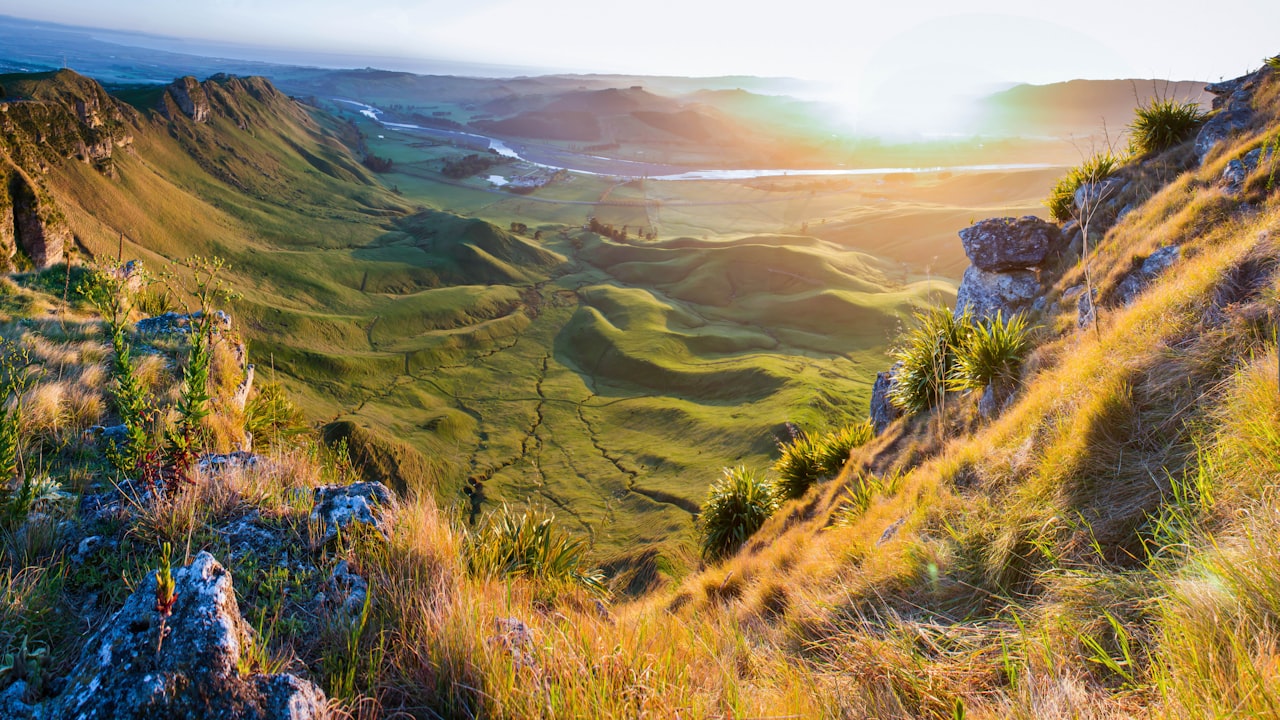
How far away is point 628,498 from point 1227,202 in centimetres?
2950

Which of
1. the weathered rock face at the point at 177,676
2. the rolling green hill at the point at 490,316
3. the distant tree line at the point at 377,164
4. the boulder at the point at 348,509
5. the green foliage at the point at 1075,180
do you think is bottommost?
the rolling green hill at the point at 490,316

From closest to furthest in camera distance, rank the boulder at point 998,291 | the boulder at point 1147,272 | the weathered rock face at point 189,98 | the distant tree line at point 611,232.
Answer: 1. the boulder at point 1147,272
2. the boulder at point 998,291
3. the weathered rock face at point 189,98
4. the distant tree line at point 611,232

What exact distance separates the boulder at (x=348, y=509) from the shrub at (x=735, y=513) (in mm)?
11336

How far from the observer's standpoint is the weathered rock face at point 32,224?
99.1 ft

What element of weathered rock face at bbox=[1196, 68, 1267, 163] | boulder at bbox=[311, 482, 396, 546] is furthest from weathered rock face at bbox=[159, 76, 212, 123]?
weathered rock face at bbox=[1196, 68, 1267, 163]

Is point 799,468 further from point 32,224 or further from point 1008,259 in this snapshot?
point 32,224

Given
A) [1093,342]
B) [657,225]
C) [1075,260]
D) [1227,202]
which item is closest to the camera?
[1093,342]

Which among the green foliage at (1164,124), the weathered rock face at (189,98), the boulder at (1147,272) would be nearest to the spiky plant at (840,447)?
the boulder at (1147,272)

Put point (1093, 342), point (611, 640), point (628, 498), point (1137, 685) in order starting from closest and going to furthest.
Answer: point (1137, 685)
point (611, 640)
point (1093, 342)
point (628, 498)

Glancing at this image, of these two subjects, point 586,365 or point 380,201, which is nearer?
point 586,365

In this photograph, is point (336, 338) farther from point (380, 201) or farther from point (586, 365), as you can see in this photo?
point (380, 201)

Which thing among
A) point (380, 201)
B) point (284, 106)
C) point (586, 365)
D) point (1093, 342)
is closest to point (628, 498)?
point (586, 365)

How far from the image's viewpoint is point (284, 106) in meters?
133

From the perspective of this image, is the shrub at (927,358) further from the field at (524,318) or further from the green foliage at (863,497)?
the field at (524,318)
